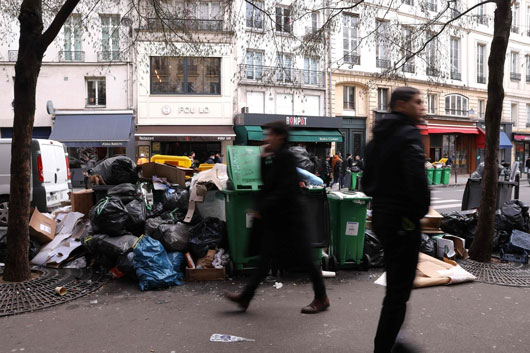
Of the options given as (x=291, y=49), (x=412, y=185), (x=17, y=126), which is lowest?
(x=412, y=185)

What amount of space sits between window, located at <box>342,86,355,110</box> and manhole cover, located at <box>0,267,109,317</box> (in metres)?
23.2

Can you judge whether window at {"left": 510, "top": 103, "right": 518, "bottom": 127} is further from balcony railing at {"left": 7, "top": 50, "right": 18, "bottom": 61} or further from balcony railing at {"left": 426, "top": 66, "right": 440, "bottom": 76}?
balcony railing at {"left": 7, "top": 50, "right": 18, "bottom": 61}

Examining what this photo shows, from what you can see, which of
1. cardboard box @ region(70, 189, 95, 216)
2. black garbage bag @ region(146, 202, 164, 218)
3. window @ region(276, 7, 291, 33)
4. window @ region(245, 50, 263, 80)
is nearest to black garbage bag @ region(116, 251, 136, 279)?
black garbage bag @ region(146, 202, 164, 218)

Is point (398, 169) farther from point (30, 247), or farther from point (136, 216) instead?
point (30, 247)

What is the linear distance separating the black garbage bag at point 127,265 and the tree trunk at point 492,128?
4391 millimetres

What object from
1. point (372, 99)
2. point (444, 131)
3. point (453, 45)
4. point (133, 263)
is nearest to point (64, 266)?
point (133, 263)

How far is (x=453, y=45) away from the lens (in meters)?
30.3

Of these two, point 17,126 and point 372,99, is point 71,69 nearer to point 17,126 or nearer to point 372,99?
point 372,99

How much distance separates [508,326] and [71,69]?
22.7 m

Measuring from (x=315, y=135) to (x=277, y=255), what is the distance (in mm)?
20757

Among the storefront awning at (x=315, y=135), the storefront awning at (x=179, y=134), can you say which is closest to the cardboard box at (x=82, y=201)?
the storefront awning at (x=179, y=134)

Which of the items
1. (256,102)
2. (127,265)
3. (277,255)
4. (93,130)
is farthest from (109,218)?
(256,102)

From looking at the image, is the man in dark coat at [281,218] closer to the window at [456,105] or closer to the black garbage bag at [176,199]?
the black garbage bag at [176,199]

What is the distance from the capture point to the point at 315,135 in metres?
24.3
